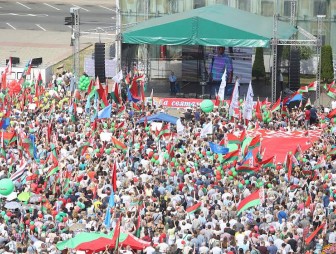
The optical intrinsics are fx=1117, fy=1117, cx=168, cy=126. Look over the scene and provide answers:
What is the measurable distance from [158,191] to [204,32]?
16089 mm

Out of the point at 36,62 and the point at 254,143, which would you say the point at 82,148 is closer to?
the point at 254,143

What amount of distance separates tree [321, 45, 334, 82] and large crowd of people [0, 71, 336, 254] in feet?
34.4

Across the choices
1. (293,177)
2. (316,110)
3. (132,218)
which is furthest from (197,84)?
(132,218)

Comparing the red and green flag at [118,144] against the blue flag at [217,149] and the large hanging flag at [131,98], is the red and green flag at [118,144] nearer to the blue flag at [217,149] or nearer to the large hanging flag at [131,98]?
the blue flag at [217,149]

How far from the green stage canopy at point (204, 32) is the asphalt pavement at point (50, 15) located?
48.5 feet

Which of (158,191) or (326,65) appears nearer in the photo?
(158,191)

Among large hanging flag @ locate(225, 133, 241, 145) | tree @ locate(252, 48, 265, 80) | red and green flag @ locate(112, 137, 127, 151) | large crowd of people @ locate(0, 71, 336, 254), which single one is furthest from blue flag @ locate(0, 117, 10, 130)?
tree @ locate(252, 48, 265, 80)

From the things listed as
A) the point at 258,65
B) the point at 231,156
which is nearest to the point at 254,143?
the point at 231,156

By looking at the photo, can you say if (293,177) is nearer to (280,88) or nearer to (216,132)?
(216,132)

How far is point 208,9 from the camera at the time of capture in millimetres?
49250

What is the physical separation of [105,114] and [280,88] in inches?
419

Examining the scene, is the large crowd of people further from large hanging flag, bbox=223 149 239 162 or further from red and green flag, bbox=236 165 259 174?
large hanging flag, bbox=223 149 239 162

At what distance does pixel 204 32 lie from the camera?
4666 centimetres

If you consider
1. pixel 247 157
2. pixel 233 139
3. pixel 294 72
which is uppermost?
pixel 294 72
